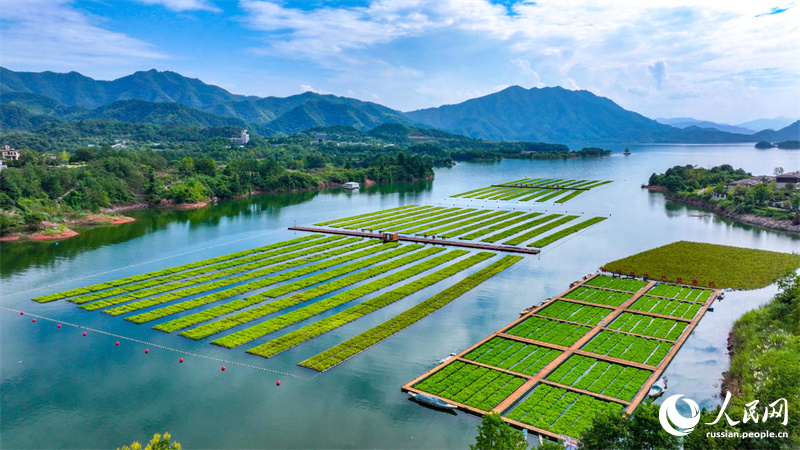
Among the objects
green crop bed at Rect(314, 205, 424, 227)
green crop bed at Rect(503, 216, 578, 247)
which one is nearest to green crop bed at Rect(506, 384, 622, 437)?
green crop bed at Rect(503, 216, 578, 247)

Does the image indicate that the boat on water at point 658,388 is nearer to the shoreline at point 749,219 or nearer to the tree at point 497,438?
the tree at point 497,438

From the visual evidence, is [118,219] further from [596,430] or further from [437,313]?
[596,430]

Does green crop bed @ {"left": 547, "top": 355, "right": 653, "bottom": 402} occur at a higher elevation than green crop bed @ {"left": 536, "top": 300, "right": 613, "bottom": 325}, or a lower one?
lower

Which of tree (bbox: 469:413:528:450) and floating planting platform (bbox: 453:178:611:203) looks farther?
floating planting platform (bbox: 453:178:611:203)

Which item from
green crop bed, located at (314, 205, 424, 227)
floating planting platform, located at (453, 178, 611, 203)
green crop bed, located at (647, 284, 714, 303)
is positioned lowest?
green crop bed, located at (647, 284, 714, 303)

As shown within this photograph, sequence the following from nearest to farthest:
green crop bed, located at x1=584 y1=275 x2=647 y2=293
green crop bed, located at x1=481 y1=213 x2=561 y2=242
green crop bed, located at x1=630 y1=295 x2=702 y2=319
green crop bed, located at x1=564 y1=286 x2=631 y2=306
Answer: green crop bed, located at x1=630 y1=295 x2=702 y2=319 → green crop bed, located at x1=564 y1=286 x2=631 y2=306 → green crop bed, located at x1=584 y1=275 x2=647 y2=293 → green crop bed, located at x1=481 y1=213 x2=561 y2=242

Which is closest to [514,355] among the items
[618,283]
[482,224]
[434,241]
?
[618,283]

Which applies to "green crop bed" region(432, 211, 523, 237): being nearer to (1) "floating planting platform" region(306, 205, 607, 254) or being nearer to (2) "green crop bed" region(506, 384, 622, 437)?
(1) "floating planting platform" region(306, 205, 607, 254)

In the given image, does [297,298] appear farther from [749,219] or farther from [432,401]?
[749,219]
